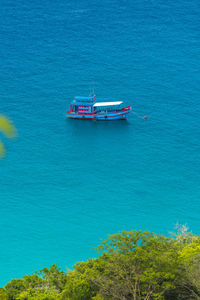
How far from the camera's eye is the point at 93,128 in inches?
4707

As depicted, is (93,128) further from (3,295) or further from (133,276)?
(133,276)

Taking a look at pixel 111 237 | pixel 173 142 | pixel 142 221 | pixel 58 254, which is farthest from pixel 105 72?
pixel 111 237

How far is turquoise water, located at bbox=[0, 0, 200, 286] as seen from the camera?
88.8 meters

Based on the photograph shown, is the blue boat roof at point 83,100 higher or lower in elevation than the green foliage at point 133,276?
higher

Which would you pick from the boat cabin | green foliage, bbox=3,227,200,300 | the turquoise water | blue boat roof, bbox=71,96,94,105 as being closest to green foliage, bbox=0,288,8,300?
green foliage, bbox=3,227,200,300

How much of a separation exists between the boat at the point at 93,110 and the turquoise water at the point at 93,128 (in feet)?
6.14

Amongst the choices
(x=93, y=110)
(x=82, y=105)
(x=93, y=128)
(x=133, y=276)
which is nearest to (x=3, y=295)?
(x=133, y=276)

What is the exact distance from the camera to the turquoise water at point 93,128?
88.8 meters

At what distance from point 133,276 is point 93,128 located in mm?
71855

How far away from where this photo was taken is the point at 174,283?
50.9m

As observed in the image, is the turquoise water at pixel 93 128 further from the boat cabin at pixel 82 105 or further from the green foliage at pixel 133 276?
the green foliage at pixel 133 276

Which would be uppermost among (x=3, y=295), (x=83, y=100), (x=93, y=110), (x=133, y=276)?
(x=83, y=100)

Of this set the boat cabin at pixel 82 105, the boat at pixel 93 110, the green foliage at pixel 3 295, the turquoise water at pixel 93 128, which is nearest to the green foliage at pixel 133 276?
the green foliage at pixel 3 295

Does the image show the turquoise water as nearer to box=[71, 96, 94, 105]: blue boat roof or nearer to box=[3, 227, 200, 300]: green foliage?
box=[71, 96, 94, 105]: blue boat roof
